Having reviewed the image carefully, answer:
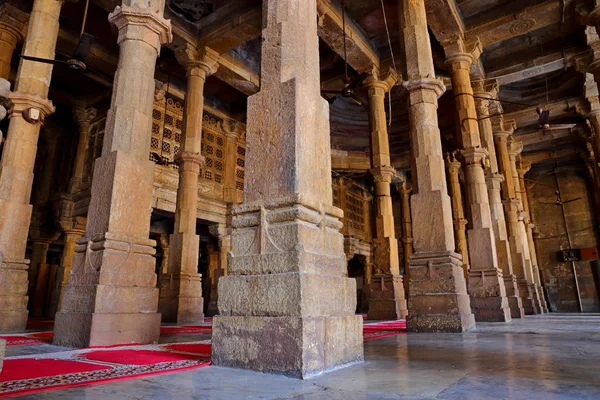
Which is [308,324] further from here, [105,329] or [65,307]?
[65,307]

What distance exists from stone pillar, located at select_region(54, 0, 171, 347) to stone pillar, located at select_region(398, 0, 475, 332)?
4.01 m

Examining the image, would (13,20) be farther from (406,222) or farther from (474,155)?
(406,222)

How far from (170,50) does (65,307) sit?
9996 mm

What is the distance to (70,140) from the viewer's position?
15.9m

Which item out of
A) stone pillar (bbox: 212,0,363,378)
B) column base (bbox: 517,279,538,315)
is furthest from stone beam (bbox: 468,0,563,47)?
stone pillar (bbox: 212,0,363,378)

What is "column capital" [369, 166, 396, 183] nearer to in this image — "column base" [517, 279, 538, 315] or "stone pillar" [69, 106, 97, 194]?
"column base" [517, 279, 538, 315]

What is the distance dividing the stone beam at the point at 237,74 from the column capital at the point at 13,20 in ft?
16.4

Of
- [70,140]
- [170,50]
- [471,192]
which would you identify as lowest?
[471,192]

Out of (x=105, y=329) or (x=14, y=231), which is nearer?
(x=105, y=329)

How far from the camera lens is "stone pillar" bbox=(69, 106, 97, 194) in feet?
47.1

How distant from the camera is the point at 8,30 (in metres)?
9.48

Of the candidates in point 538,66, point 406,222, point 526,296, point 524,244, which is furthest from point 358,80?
point 406,222

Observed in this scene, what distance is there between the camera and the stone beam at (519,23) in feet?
36.6

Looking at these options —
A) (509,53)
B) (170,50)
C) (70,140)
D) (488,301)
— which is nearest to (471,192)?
(488,301)
